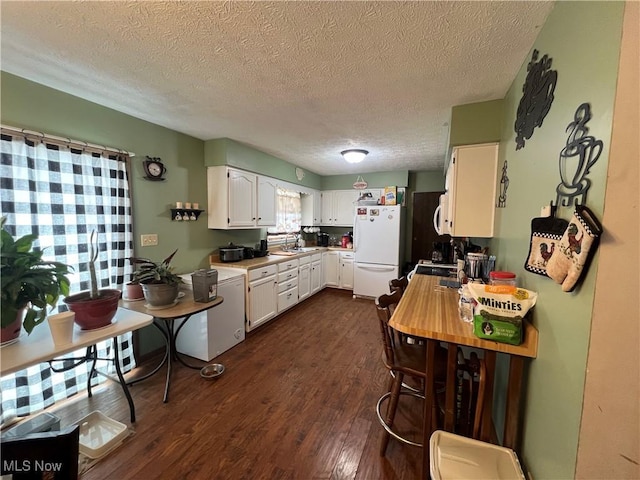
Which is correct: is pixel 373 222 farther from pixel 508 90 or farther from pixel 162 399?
pixel 162 399

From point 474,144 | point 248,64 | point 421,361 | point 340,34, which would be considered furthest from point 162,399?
point 474,144

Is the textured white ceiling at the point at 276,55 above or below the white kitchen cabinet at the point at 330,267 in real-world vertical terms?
above

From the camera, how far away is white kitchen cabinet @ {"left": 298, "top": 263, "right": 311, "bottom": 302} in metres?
4.14

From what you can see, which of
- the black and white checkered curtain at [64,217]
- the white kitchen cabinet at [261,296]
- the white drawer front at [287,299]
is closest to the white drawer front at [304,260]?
the white drawer front at [287,299]

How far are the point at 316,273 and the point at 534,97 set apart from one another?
3852 millimetres

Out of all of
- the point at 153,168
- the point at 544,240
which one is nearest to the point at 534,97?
the point at 544,240

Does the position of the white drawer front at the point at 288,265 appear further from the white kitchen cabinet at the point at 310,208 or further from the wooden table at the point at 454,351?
the wooden table at the point at 454,351

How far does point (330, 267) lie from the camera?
5020mm

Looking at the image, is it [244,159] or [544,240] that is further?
[244,159]

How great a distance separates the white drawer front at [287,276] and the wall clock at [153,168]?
73.8 inches

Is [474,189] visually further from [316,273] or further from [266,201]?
[316,273]

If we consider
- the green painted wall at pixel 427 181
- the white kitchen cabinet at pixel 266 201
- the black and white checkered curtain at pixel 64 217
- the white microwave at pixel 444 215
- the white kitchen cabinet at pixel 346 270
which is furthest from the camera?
the white kitchen cabinet at pixel 346 270

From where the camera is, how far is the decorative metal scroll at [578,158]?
780 mm

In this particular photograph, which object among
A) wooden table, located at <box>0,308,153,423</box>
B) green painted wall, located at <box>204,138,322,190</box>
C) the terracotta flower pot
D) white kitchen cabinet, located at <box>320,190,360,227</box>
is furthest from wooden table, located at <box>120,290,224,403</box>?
white kitchen cabinet, located at <box>320,190,360,227</box>
